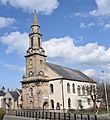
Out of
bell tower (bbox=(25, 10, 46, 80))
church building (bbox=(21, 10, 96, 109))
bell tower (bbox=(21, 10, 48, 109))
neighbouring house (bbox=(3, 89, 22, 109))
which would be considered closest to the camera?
church building (bbox=(21, 10, 96, 109))

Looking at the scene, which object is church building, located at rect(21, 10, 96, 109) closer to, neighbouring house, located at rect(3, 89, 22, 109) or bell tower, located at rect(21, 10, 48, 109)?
bell tower, located at rect(21, 10, 48, 109)

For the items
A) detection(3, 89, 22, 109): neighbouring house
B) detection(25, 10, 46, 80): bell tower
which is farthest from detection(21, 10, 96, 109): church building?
detection(3, 89, 22, 109): neighbouring house

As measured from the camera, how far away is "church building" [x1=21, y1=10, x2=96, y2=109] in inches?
2591

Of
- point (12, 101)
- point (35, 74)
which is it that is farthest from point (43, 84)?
point (12, 101)

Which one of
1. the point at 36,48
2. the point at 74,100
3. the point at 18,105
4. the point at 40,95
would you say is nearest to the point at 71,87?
the point at 74,100

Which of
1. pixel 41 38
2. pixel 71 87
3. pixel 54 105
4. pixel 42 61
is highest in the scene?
pixel 41 38

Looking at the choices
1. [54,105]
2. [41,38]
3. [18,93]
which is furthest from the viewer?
[18,93]

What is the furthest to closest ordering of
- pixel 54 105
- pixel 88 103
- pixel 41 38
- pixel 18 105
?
pixel 18 105, pixel 88 103, pixel 41 38, pixel 54 105

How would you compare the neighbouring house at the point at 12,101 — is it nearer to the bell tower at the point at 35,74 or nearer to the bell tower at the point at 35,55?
the bell tower at the point at 35,74

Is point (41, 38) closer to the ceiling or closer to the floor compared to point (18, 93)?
closer to the ceiling

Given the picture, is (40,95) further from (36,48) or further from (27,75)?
(36,48)

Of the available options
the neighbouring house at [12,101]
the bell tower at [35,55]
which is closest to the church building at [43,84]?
the bell tower at [35,55]

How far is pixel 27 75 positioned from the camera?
7000 cm

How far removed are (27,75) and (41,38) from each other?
1126cm
